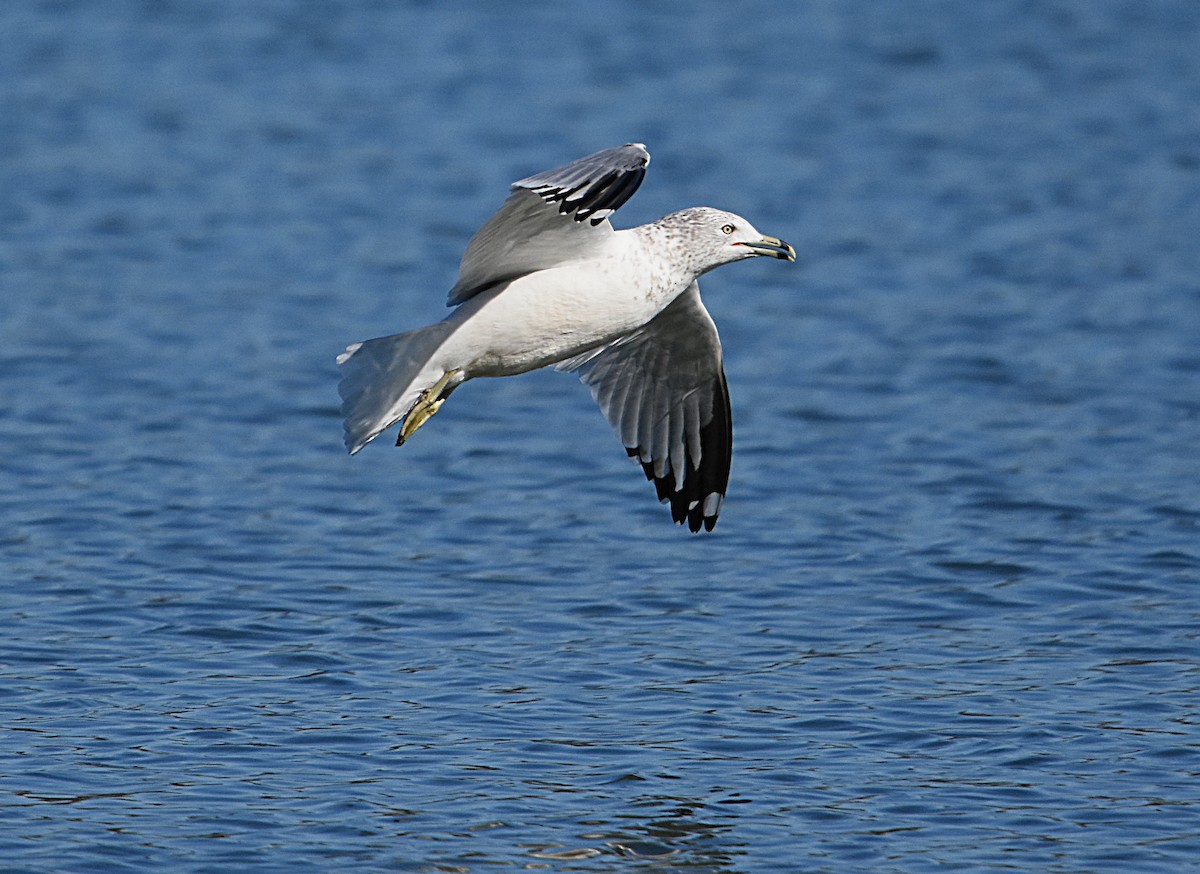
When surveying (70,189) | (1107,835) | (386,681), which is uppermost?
(70,189)

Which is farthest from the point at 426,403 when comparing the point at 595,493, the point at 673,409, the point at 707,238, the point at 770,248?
the point at 595,493

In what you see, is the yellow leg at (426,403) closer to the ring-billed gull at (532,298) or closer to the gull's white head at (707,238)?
the ring-billed gull at (532,298)

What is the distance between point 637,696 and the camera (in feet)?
29.3

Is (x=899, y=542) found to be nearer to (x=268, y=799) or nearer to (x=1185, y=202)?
(x=268, y=799)

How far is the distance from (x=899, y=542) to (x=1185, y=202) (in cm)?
855

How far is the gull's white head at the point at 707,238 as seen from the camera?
821 cm

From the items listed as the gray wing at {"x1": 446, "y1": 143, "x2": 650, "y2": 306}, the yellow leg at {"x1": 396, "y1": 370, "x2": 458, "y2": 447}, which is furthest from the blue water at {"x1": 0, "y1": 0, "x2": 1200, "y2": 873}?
the gray wing at {"x1": 446, "y1": 143, "x2": 650, "y2": 306}

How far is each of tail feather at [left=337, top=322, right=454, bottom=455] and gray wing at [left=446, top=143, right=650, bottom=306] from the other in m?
0.30

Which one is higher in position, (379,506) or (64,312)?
(64,312)

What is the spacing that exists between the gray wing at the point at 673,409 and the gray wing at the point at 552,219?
1.19 m

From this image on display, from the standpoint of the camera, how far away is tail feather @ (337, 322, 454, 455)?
321 inches

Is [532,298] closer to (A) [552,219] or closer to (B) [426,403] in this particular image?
(A) [552,219]

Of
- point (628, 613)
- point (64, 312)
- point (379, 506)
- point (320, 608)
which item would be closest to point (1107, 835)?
point (628, 613)

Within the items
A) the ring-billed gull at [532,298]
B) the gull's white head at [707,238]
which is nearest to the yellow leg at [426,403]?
the ring-billed gull at [532,298]
